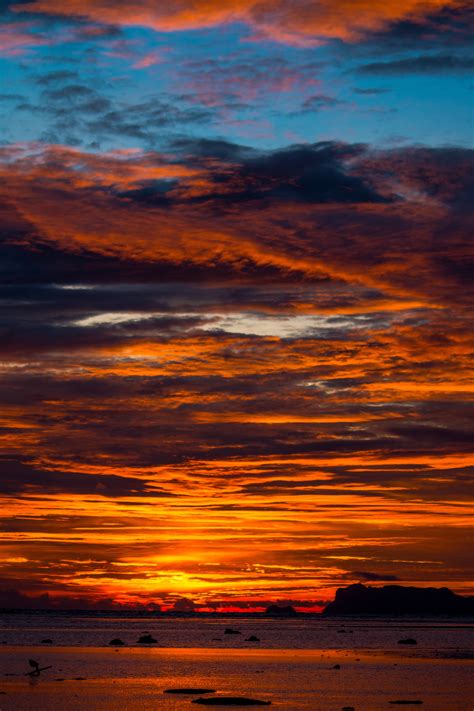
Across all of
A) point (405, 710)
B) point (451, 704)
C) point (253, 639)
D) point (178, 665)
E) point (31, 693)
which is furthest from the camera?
point (253, 639)

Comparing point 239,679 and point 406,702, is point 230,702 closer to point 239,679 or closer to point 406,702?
point 406,702

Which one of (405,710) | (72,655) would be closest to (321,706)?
(405,710)

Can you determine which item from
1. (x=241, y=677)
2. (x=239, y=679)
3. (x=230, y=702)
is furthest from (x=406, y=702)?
(x=241, y=677)

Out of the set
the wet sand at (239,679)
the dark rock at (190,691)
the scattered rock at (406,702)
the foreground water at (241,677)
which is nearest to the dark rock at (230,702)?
the foreground water at (241,677)

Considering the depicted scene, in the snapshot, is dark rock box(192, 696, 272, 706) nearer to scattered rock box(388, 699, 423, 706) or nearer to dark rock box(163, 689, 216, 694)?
dark rock box(163, 689, 216, 694)

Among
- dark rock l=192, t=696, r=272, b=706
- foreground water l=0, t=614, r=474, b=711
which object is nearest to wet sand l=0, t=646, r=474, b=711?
foreground water l=0, t=614, r=474, b=711

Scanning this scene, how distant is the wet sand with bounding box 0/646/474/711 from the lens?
64.0m

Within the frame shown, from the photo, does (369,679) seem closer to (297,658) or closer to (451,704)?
(451,704)

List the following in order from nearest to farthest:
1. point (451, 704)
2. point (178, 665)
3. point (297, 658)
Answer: point (451, 704) → point (178, 665) → point (297, 658)

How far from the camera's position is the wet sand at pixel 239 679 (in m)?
64.0

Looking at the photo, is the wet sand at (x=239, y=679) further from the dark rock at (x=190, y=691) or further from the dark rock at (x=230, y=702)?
the dark rock at (x=230, y=702)

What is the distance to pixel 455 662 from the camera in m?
104

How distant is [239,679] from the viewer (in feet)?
270

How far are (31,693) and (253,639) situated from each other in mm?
103948
